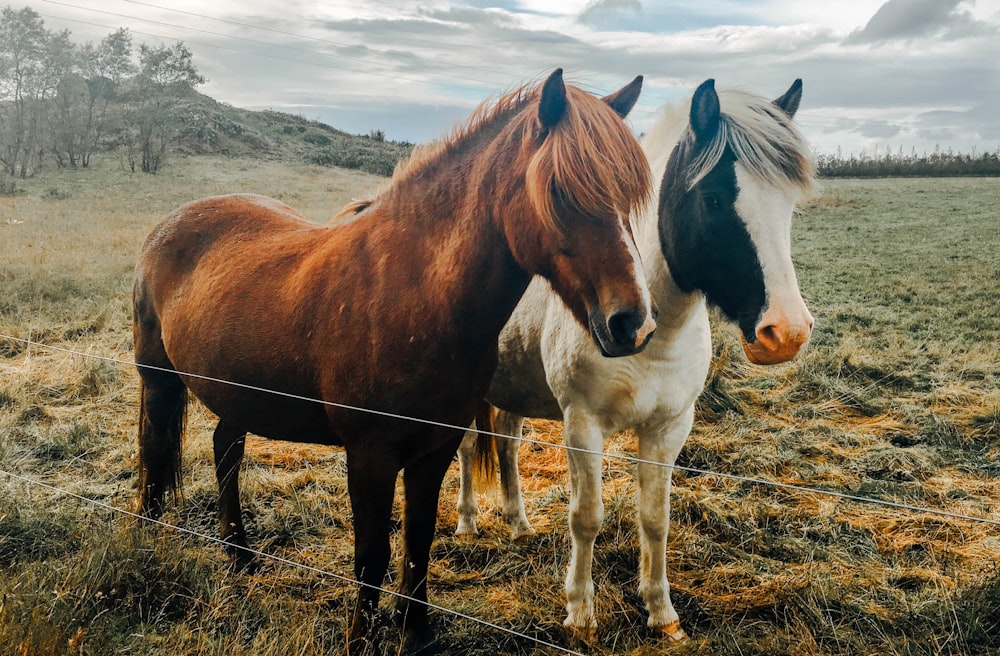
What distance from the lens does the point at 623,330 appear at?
4.97ft

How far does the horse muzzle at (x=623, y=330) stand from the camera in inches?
58.4

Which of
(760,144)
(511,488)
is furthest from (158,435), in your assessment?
(760,144)

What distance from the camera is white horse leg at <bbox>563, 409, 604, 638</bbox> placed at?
7.38 ft

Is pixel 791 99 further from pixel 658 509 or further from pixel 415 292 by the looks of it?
pixel 658 509

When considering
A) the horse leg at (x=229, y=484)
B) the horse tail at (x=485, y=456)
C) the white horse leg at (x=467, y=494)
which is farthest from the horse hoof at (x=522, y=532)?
the horse leg at (x=229, y=484)

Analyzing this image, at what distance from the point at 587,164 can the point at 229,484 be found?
7.38 ft

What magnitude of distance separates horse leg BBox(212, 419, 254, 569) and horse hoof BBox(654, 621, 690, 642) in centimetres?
179

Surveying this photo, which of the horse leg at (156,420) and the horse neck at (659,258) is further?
the horse leg at (156,420)

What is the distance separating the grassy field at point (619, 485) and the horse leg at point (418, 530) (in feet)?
0.33

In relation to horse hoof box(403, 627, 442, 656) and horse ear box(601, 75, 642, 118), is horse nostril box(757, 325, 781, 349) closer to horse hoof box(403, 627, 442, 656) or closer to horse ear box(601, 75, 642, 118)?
horse ear box(601, 75, 642, 118)

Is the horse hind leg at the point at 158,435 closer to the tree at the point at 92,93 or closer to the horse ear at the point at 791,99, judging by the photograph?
the tree at the point at 92,93

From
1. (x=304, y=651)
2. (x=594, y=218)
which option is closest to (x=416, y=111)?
(x=594, y=218)

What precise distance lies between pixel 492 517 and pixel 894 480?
6.93ft

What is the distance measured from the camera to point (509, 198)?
167 cm
